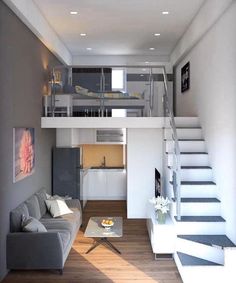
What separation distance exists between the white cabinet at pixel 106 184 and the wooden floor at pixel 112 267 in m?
3.88

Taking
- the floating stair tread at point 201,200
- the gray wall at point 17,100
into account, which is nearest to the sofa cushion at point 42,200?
the gray wall at point 17,100

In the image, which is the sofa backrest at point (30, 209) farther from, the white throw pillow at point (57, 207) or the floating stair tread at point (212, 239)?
the floating stair tread at point (212, 239)

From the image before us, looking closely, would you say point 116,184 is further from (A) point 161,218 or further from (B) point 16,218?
(B) point 16,218

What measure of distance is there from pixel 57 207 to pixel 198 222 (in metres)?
2.85

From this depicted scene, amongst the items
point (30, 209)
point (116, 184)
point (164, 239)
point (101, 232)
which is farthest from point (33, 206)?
point (116, 184)

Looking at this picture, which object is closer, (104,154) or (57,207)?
(57,207)

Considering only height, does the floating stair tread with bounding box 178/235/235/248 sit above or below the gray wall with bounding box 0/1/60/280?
below

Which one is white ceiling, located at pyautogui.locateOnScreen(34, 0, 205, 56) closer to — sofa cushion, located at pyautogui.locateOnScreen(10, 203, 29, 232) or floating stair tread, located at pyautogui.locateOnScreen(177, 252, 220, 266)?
sofa cushion, located at pyautogui.locateOnScreen(10, 203, 29, 232)

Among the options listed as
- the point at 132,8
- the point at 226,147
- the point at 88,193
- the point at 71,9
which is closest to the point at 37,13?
the point at 71,9

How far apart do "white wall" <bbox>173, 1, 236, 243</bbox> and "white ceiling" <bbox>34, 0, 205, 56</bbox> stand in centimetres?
85

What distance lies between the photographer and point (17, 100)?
6.09m

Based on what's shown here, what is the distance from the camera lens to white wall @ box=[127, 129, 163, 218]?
8781 mm

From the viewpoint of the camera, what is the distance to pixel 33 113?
281 inches

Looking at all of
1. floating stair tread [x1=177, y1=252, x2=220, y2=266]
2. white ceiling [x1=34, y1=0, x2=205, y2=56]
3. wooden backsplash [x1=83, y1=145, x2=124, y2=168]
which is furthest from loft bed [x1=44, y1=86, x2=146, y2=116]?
wooden backsplash [x1=83, y1=145, x2=124, y2=168]
